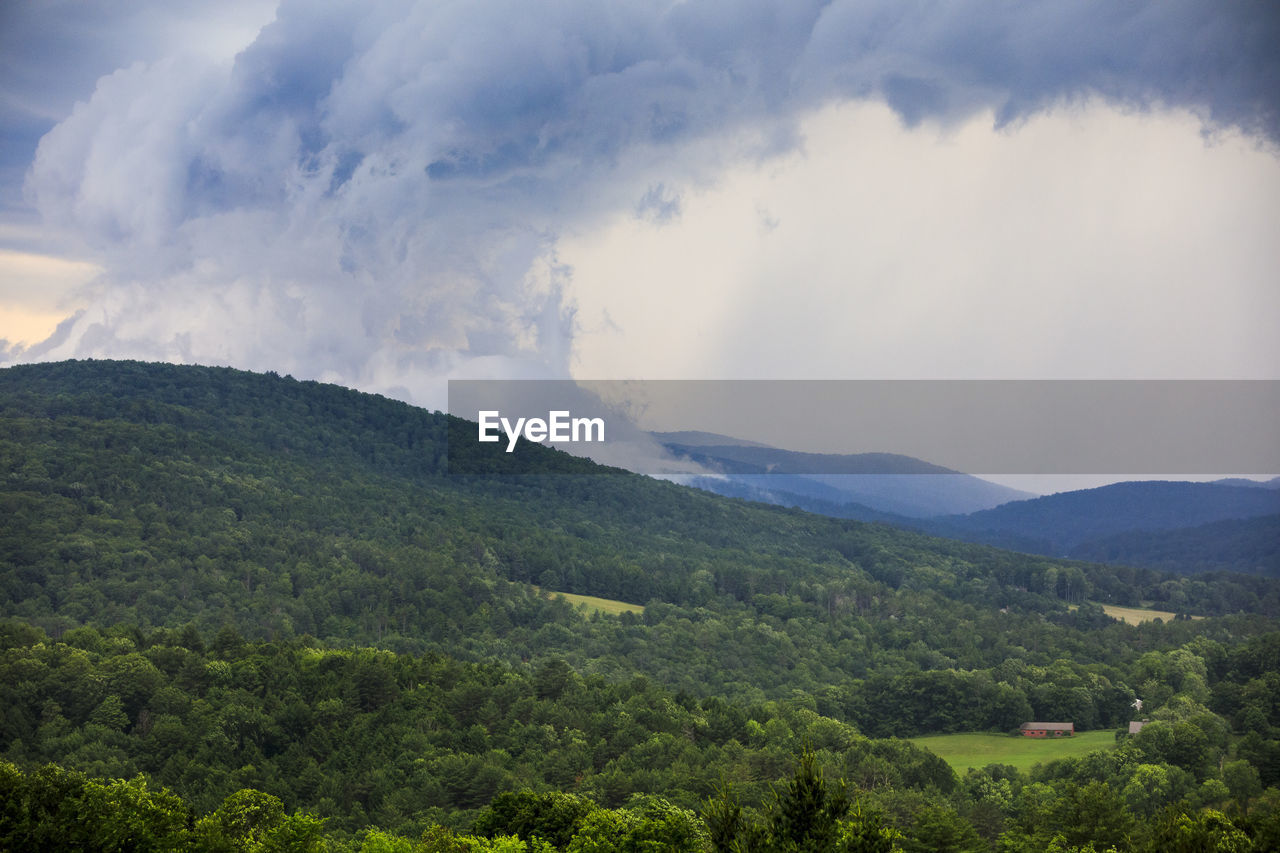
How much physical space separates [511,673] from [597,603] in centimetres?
5930

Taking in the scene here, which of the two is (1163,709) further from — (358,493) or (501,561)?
(358,493)

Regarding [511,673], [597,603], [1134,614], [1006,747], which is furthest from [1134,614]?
[511,673]

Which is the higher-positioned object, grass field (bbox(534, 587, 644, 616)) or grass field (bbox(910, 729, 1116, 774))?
grass field (bbox(534, 587, 644, 616))

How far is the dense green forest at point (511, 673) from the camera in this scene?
178ft

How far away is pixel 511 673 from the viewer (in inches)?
3944

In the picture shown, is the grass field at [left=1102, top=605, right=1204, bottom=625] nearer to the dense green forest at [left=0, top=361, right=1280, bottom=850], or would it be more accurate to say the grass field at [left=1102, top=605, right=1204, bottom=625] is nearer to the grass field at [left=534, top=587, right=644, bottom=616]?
→ the dense green forest at [left=0, top=361, right=1280, bottom=850]

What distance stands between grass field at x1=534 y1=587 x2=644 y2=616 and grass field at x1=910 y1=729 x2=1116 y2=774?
54.8 m

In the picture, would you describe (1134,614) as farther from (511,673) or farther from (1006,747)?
(511,673)

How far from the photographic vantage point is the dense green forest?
54.4 meters

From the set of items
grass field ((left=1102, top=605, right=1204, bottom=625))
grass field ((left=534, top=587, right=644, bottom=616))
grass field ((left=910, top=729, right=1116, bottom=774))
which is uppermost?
grass field ((left=534, top=587, right=644, bottom=616))

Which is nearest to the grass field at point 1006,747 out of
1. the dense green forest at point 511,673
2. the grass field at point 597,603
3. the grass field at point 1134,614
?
the dense green forest at point 511,673

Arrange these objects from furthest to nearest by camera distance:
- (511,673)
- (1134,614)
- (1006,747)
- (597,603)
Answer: (1134,614), (597,603), (1006,747), (511,673)

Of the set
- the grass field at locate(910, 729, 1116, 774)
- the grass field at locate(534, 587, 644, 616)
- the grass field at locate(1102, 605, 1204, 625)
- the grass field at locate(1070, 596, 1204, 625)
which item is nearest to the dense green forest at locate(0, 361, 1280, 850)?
the grass field at locate(534, 587, 644, 616)

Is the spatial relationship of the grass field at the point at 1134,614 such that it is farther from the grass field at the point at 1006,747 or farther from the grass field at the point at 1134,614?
the grass field at the point at 1006,747
